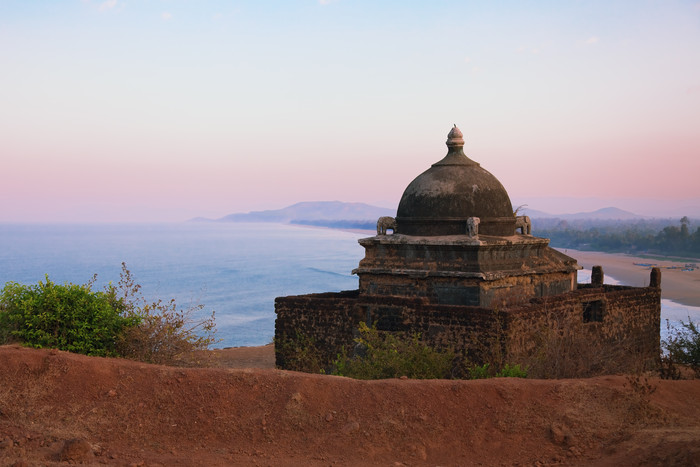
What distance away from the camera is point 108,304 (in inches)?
440

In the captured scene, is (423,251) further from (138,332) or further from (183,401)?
(183,401)

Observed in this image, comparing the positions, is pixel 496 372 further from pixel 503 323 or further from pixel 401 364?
pixel 401 364

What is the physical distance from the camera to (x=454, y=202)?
14898mm

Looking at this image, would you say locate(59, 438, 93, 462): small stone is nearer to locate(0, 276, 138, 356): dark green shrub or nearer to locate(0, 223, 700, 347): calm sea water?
locate(0, 276, 138, 356): dark green shrub

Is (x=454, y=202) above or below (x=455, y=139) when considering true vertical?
below

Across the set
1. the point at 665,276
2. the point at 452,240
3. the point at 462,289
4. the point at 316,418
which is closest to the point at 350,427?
the point at 316,418

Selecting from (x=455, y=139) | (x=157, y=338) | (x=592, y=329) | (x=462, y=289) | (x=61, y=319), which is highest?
(x=455, y=139)

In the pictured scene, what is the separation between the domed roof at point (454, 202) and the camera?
1485 cm

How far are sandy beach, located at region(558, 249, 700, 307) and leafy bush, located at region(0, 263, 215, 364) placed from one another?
89.6ft

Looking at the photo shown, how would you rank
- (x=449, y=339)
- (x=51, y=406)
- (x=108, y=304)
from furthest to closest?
(x=449, y=339), (x=108, y=304), (x=51, y=406)

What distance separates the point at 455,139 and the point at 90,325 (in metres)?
8.80

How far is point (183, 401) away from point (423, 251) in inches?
284

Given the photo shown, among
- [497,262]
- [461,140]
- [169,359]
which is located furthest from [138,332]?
[461,140]

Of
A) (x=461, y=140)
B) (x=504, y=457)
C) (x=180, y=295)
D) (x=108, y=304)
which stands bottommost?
(x=180, y=295)
